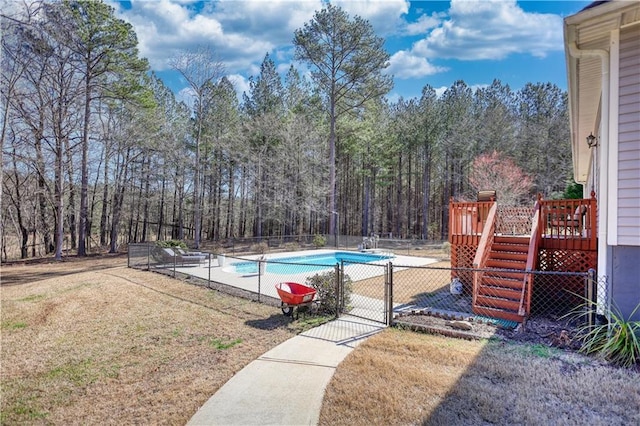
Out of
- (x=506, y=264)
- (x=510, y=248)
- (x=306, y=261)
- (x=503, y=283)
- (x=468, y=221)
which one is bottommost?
(x=306, y=261)

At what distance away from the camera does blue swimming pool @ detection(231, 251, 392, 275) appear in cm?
1166

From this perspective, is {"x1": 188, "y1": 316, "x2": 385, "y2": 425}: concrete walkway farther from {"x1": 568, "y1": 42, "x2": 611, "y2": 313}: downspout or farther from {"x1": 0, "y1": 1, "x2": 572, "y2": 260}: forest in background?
{"x1": 0, "y1": 1, "x2": 572, "y2": 260}: forest in background

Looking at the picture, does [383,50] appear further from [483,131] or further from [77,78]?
[77,78]

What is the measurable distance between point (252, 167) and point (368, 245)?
11014 mm

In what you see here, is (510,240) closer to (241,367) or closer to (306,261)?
(241,367)

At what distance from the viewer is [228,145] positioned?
23.3m

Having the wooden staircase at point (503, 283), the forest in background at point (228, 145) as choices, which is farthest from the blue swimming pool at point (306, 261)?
the forest in background at point (228, 145)

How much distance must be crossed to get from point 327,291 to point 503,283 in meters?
3.34

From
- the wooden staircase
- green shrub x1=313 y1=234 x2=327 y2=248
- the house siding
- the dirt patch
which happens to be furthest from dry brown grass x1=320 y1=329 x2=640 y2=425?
green shrub x1=313 y1=234 x2=327 y2=248

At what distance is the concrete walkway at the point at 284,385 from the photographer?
2916mm

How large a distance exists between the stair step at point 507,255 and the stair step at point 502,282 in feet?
2.17

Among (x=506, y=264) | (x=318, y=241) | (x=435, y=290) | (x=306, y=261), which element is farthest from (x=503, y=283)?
(x=318, y=241)

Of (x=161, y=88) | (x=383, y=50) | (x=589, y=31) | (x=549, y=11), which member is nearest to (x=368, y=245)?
(x=383, y=50)

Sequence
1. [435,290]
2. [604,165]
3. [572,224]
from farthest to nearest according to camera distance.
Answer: [435,290], [572,224], [604,165]
